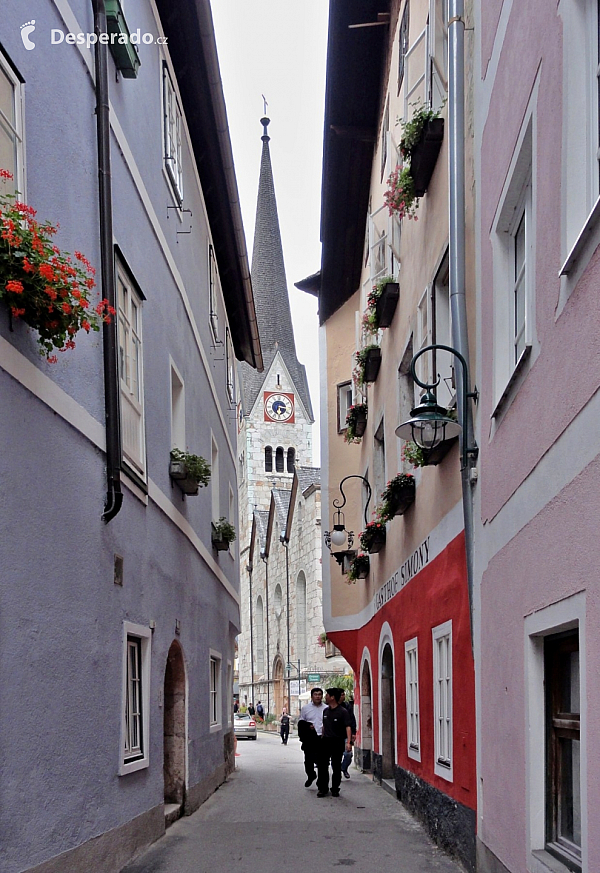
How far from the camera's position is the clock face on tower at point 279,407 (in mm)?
71875

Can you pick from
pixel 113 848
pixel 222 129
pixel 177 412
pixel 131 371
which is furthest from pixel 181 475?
pixel 222 129

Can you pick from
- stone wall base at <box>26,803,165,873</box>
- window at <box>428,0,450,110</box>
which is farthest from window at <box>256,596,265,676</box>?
window at <box>428,0,450,110</box>

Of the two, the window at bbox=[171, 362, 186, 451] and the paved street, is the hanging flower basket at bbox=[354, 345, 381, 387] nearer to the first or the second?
the window at bbox=[171, 362, 186, 451]

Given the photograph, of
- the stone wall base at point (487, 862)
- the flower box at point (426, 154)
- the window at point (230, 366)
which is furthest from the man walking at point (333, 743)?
the window at point (230, 366)

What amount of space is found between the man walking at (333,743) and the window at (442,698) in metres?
4.85

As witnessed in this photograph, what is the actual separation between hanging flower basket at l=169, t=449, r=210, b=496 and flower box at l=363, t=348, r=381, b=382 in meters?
4.25

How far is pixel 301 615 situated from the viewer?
52.9 meters

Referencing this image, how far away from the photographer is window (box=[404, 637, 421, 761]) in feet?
35.7

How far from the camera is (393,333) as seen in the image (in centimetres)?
1316

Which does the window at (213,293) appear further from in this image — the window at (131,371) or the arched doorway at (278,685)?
the arched doorway at (278,685)

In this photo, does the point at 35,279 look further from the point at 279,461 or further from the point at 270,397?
the point at 279,461

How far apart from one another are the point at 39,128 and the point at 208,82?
678cm

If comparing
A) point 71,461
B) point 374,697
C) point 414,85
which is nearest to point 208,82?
point 414,85

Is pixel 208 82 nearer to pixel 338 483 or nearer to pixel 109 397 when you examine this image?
pixel 109 397
